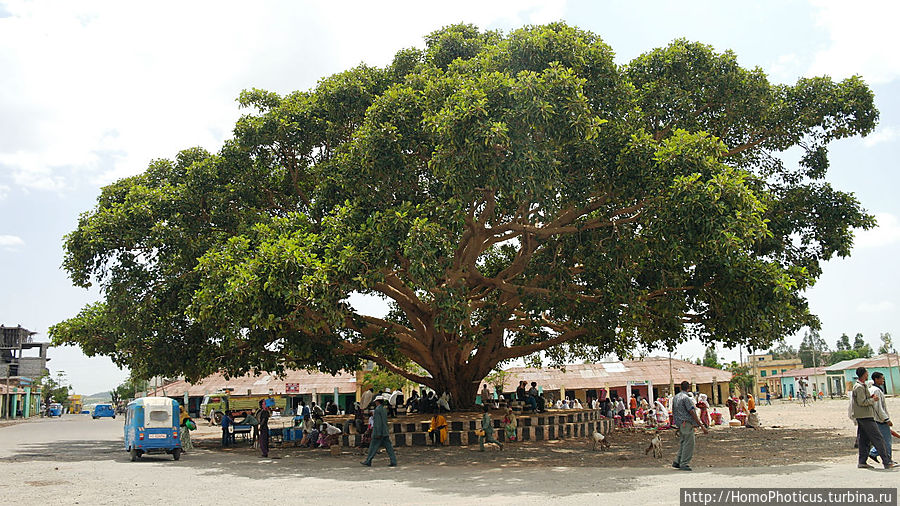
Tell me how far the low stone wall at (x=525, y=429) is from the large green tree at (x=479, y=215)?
2.28 m

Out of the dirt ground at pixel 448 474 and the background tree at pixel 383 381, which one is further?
the background tree at pixel 383 381

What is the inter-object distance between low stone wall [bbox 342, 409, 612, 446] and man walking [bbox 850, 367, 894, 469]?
974 centimetres

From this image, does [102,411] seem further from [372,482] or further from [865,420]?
[865,420]

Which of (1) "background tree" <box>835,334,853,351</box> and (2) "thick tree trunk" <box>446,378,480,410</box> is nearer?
(2) "thick tree trunk" <box>446,378,480,410</box>

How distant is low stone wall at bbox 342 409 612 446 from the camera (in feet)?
65.5

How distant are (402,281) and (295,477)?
21.9 ft

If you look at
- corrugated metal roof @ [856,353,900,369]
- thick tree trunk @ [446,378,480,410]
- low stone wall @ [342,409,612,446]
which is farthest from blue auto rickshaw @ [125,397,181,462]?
corrugated metal roof @ [856,353,900,369]

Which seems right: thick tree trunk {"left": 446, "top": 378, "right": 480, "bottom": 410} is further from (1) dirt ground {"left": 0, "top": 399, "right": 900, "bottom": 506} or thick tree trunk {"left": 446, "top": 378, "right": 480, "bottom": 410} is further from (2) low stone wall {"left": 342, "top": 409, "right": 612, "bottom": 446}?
(1) dirt ground {"left": 0, "top": 399, "right": 900, "bottom": 506}

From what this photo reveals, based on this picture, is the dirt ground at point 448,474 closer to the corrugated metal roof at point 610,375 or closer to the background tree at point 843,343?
the corrugated metal roof at point 610,375

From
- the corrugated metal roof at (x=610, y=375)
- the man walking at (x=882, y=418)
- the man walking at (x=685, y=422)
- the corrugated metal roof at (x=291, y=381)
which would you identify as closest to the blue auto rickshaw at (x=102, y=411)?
the corrugated metal roof at (x=291, y=381)

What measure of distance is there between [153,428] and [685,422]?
12632mm

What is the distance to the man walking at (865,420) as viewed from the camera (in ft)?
35.7

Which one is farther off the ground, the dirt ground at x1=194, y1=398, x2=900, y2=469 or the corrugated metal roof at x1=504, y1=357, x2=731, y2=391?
the corrugated metal roof at x1=504, y1=357, x2=731, y2=391

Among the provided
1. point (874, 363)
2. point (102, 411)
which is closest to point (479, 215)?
point (102, 411)
